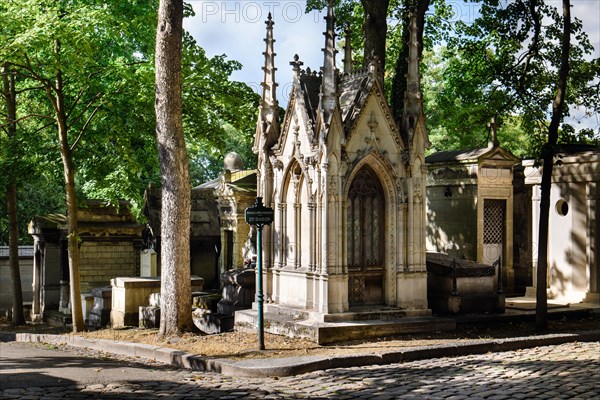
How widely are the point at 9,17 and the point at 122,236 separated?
10611 millimetres

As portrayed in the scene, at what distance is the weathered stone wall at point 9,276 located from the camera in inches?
1288

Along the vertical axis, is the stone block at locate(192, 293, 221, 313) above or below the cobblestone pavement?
above

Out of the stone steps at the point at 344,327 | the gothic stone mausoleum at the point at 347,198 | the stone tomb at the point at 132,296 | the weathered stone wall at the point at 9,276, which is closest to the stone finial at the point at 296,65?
the gothic stone mausoleum at the point at 347,198

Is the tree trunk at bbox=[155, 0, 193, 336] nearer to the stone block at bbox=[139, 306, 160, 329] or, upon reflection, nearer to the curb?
the curb

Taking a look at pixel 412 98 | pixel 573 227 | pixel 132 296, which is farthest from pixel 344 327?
pixel 573 227

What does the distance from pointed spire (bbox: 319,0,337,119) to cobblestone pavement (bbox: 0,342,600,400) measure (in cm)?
516

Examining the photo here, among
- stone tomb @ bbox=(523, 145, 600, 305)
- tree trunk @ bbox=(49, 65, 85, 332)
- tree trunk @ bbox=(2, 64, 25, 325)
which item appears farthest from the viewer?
tree trunk @ bbox=(2, 64, 25, 325)

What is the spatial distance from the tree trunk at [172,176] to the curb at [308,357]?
1266 mm

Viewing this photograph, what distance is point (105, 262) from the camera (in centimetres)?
2695

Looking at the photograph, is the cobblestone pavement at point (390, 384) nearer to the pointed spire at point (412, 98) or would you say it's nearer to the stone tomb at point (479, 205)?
the pointed spire at point (412, 98)

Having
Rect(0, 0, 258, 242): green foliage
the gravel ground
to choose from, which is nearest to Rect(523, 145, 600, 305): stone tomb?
the gravel ground

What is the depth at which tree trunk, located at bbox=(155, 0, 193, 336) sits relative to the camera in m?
15.1

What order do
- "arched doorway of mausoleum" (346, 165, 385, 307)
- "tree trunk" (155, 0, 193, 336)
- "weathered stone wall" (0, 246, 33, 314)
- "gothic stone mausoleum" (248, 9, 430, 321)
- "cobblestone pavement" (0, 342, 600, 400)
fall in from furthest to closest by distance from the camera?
1. "weathered stone wall" (0, 246, 33, 314)
2. "arched doorway of mausoleum" (346, 165, 385, 307)
3. "tree trunk" (155, 0, 193, 336)
4. "gothic stone mausoleum" (248, 9, 430, 321)
5. "cobblestone pavement" (0, 342, 600, 400)

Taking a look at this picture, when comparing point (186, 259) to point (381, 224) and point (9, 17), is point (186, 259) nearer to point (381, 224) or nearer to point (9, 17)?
point (381, 224)
